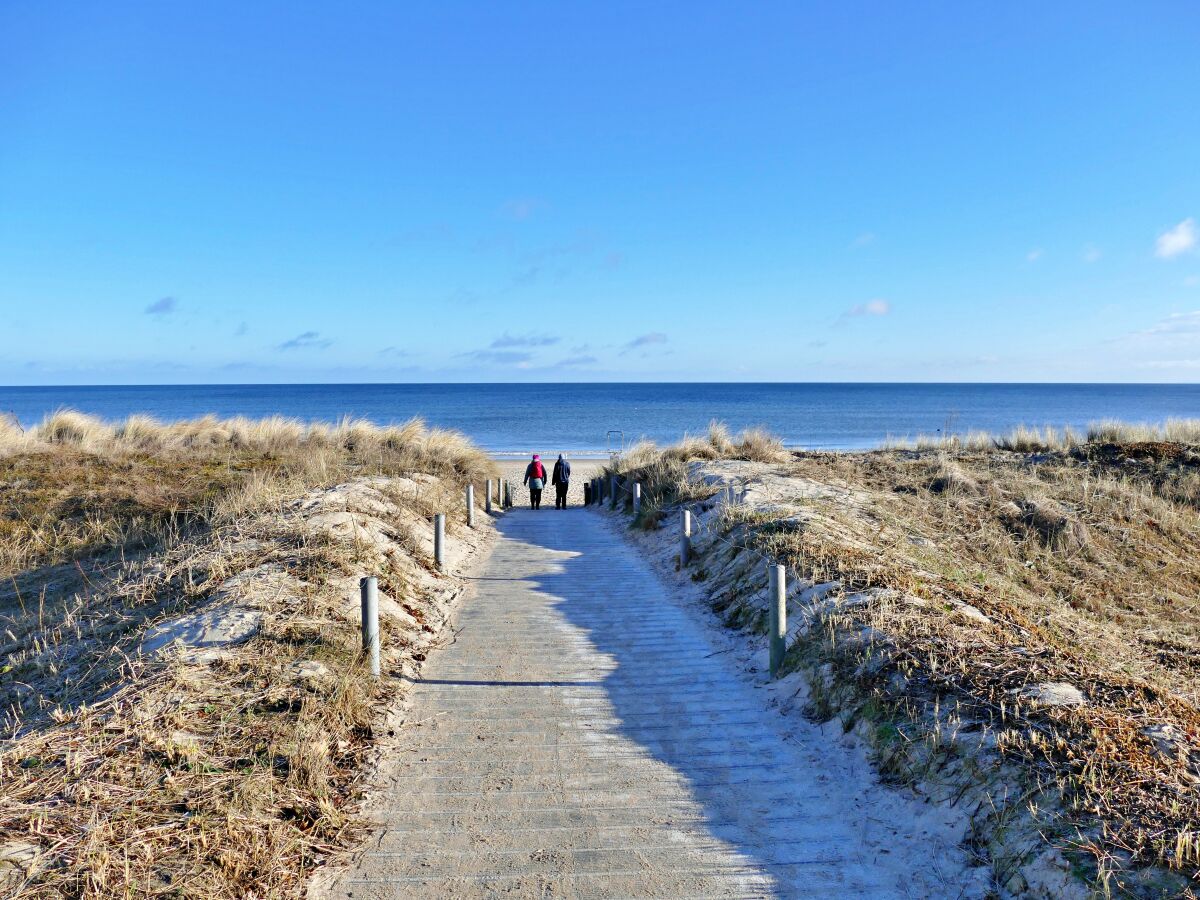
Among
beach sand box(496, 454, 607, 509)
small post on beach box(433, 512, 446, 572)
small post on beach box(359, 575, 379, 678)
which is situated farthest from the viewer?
beach sand box(496, 454, 607, 509)

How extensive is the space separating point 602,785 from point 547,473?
3059cm

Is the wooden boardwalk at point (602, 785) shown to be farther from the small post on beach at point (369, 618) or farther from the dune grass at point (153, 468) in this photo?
the dune grass at point (153, 468)

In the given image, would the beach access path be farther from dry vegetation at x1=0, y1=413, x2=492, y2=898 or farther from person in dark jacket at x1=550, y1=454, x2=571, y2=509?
person in dark jacket at x1=550, y1=454, x2=571, y2=509

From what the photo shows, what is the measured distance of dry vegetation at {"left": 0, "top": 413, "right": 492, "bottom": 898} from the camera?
3744 mm

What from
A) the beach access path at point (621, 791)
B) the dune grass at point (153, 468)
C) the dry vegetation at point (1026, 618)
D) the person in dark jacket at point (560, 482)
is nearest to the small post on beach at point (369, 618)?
the beach access path at point (621, 791)

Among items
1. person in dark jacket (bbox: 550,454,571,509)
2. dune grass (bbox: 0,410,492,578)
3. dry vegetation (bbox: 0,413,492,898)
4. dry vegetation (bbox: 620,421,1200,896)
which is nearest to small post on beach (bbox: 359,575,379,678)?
dry vegetation (bbox: 0,413,492,898)

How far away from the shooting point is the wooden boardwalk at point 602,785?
402cm

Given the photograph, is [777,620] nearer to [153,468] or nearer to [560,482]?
[153,468]

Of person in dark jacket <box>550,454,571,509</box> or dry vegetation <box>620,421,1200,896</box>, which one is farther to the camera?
person in dark jacket <box>550,454,571,509</box>

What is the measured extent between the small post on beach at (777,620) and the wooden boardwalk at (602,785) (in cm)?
38

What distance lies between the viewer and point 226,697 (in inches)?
208

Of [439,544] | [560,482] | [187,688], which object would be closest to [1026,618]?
[187,688]

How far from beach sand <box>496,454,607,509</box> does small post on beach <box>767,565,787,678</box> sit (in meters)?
17.5

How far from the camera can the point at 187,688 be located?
5.27 meters
